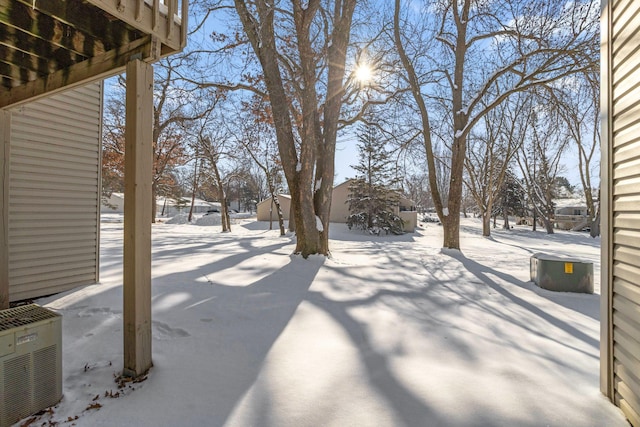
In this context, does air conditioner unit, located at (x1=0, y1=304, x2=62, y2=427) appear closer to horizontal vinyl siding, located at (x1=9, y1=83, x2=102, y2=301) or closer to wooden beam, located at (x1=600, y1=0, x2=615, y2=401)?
horizontal vinyl siding, located at (x1=9, y1=83, x2=102, y2=301)

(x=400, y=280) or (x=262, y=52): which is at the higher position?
(x=262, y=52)

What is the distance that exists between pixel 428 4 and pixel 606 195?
8773 mm

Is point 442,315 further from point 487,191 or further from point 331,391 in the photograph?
point 487,191

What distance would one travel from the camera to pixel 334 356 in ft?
8.46

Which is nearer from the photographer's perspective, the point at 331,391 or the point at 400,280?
the point at 331,391

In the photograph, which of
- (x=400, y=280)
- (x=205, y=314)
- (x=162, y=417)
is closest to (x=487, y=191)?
(x=400, y=280)

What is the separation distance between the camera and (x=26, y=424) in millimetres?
1773

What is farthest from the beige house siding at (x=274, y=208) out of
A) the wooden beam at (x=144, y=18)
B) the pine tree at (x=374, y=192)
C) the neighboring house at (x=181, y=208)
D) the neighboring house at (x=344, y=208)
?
the wooden beam at (x=144, y=18)

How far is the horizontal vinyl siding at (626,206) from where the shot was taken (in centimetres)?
183

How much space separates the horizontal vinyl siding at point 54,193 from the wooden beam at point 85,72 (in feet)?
3.14

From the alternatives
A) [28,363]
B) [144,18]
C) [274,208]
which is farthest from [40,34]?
[274,208]

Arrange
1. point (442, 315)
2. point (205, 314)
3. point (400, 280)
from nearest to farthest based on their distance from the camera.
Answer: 1. point (205, 314)
2. point (442, 315)
3. point (400, 280)

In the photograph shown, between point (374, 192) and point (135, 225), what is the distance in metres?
15.5

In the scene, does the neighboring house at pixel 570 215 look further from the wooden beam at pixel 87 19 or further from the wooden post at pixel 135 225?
the wooden beam at pixel 87 19
